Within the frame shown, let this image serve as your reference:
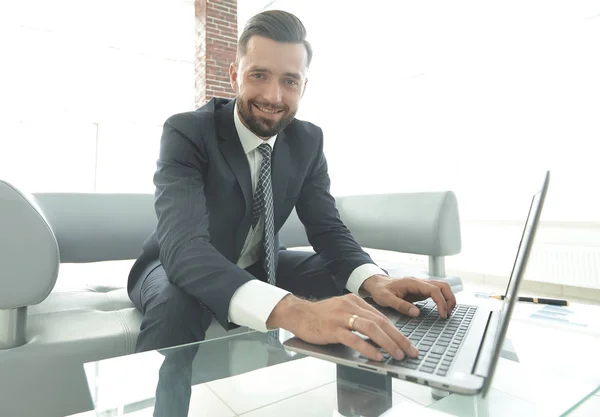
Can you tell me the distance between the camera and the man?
2.69ft

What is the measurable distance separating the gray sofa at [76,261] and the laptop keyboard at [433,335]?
644mm

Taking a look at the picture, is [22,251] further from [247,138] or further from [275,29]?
[275,29]

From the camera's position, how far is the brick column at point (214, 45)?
16.9 ft

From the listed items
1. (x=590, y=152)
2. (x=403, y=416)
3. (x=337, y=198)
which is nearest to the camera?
(x=403, y=416)

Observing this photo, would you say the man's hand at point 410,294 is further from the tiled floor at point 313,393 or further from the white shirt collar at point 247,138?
the white shirt collar at point 247,138

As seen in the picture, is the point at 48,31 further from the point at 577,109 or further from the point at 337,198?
the point at 577,109

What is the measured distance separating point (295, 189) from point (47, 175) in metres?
7.16

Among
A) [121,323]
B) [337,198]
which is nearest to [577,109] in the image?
[337,198]

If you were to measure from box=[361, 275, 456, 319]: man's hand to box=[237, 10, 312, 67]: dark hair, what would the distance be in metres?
0.79

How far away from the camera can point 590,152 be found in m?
3.73

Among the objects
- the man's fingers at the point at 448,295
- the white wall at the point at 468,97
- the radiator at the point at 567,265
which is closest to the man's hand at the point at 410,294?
the man's fingers at the point at 448,295

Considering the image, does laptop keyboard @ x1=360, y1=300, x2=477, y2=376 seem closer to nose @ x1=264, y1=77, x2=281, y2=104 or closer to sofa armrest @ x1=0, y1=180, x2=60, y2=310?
nose @ x1=264, y1=77, x2=281, y2=104

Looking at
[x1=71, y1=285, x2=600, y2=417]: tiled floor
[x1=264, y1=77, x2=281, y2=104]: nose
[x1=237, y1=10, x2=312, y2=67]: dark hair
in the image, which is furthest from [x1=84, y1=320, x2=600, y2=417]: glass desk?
[x1=237, y1=10, x2=312, y2=67]: dark hair

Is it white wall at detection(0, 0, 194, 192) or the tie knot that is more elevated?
white wall at detection(0, 0, 194, 192)
